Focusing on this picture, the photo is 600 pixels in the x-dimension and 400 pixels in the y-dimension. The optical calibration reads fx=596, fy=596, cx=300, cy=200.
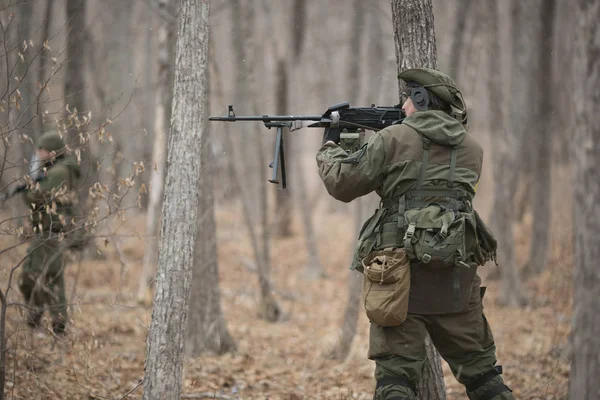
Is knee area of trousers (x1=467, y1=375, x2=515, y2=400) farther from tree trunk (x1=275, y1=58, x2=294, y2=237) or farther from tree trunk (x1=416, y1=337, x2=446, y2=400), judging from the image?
tree trunk (x1=275, y1=58, x2=294, y2=237)

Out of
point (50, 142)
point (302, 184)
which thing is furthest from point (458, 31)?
point (50, 142)

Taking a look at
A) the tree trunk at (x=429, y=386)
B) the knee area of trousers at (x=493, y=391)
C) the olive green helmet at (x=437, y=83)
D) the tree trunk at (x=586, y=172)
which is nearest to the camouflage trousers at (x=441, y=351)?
the knee area of trousers at (x=493, y=391)

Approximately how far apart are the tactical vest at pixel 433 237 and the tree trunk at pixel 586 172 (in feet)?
3.99

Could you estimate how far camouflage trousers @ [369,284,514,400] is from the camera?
142 inches

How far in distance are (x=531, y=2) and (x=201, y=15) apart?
854 cm

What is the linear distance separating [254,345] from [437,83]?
4.50 meters

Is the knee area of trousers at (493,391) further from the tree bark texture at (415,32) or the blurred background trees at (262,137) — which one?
the tree bark texture at (415,32)

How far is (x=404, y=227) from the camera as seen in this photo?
3.65 metres

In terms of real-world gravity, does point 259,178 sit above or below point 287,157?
below

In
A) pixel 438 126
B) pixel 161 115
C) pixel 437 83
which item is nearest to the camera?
pixel 438 126

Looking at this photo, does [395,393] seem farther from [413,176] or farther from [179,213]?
[179,213]

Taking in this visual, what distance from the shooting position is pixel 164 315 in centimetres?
394

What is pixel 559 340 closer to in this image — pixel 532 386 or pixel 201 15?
pixel 532 386

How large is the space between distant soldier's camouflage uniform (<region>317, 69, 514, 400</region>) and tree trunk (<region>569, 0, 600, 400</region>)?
37.2 inches
